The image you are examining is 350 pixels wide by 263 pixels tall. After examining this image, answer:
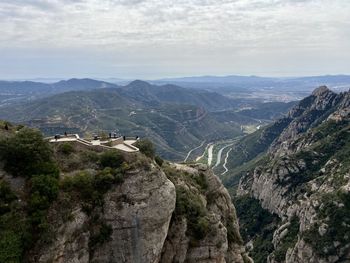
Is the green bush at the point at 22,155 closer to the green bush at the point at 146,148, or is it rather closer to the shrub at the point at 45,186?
the shrub at the point at 45,186

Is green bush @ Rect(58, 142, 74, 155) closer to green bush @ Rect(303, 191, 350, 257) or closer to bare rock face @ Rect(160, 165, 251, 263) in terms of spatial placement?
bare rock face @ Rect(160, 165, 251, 263)

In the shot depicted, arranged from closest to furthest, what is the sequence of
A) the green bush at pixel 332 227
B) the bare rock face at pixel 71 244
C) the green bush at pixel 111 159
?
the bare rock face at pixel 71 244, the green bush at pixel 111 159, the green bush at pixel 332 227

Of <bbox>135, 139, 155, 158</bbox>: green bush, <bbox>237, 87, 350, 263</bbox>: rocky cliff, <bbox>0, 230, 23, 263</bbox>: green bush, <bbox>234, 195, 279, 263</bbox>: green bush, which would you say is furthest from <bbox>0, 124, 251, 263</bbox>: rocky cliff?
<bbox>234, 195, 279, 263</bbox>: green bush

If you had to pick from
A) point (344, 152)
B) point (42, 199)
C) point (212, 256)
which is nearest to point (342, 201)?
point (344, 152)

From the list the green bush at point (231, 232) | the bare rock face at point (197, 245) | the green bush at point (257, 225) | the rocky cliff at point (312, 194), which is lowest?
the green bush at point (257, 225)

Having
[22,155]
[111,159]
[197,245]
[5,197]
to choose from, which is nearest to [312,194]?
[197,245]

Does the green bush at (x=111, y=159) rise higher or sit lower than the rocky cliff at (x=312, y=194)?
higher

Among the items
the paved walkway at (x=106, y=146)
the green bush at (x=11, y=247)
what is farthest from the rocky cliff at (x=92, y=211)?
the paved walkway at (x=106, y=146)
